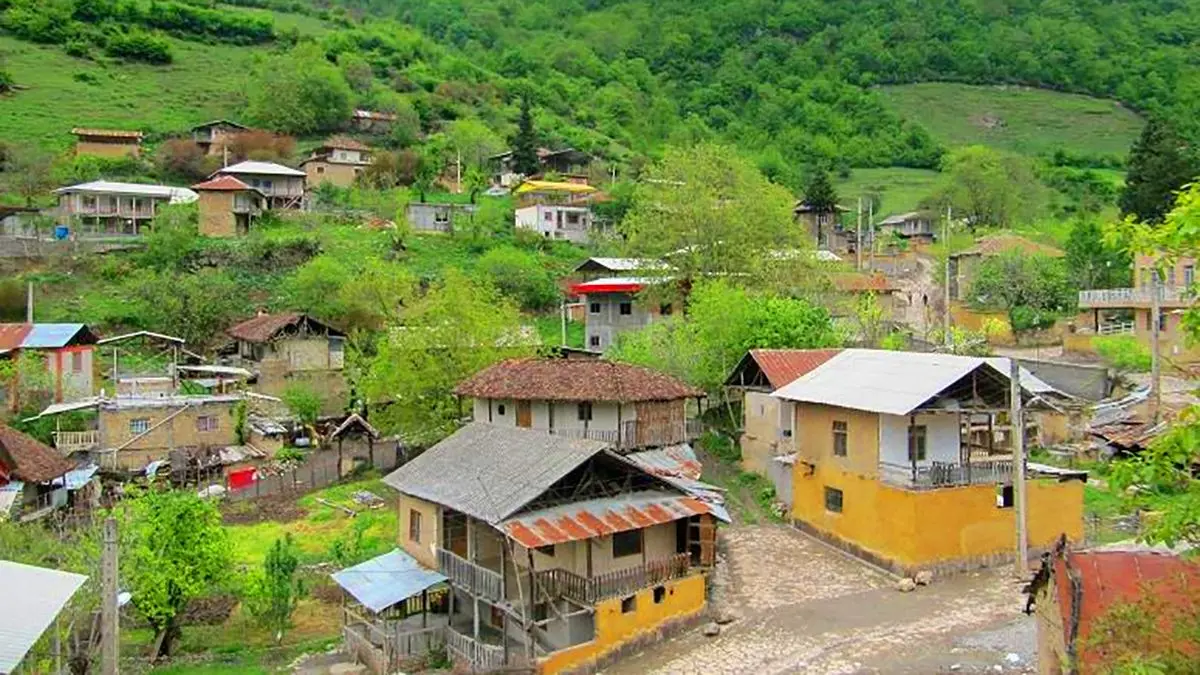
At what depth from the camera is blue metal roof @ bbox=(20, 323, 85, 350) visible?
3862 cm

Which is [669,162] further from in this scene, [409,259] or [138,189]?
[138,189]

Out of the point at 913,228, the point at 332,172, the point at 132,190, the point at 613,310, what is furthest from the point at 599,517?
the point at 913,228

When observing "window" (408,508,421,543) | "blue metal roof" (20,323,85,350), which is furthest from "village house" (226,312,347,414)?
"window" (408,508,421,543)

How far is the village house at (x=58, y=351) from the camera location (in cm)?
3847

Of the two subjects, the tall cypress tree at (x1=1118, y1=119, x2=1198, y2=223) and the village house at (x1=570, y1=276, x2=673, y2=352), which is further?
the tall cypress tree at (x1=1118, y1=119, x2=1198, y2=223)

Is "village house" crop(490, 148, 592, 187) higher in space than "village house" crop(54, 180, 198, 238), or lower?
Result: higher

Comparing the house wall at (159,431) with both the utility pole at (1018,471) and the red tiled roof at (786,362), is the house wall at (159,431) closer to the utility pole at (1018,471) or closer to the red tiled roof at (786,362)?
the red tiled roof at (786,362)

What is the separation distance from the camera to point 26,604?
14.9m

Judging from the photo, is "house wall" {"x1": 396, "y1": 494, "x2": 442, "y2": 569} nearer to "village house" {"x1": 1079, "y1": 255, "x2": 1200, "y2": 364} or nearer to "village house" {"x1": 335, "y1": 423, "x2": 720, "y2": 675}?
"village house" {"x1": 335, "y1": 423, "x2": 720, "y2": 675}

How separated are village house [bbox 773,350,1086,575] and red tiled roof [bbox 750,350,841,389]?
4.87 metres

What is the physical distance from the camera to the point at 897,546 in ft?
76.4

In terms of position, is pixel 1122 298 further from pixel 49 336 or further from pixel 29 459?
pixel 49 336

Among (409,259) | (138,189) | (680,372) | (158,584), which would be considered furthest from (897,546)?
(138,189)

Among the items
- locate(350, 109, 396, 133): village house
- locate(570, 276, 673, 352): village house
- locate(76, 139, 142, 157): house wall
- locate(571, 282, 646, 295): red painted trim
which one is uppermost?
locate(350, 109, 396, 133): village house
